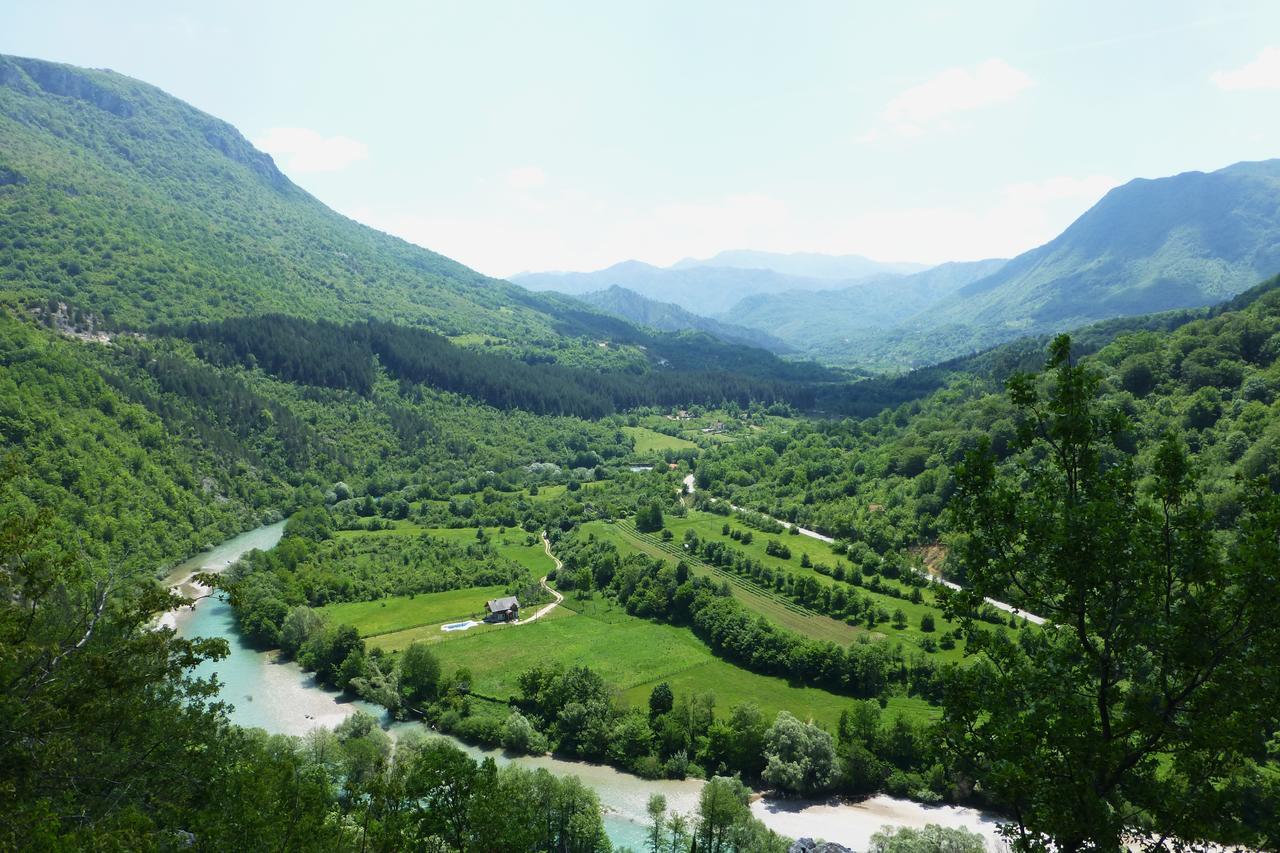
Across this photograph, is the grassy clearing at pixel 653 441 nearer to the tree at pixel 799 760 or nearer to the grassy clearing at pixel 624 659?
the grassy clearing at pixel 624 659

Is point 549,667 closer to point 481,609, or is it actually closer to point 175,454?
point 481,609

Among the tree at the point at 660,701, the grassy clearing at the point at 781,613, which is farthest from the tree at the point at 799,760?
the grassy clearing at the point at 781,613

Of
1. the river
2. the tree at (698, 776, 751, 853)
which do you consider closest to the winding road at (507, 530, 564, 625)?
the river

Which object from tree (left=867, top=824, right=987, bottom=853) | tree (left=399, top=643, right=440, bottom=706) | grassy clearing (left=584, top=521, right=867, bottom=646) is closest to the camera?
tree (left=867, top=824, right=987, bottom=853)

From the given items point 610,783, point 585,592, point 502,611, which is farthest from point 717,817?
point 585,592

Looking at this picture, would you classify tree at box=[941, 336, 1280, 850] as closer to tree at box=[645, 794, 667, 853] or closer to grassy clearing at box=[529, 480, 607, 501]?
tree at box=[645, 794, 667, 853]
